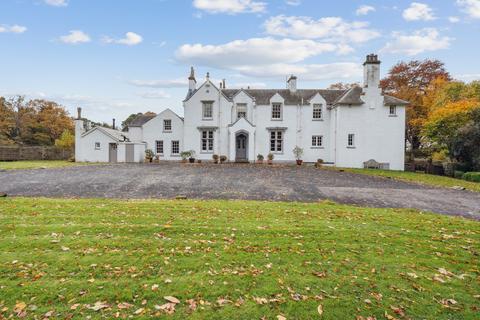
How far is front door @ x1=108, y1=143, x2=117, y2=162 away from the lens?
111 feet

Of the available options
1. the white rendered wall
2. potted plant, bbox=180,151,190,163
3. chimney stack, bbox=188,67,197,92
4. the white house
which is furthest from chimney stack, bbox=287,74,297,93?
potted plant, bbox=180,151,190,163

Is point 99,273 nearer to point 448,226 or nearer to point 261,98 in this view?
point 448,226

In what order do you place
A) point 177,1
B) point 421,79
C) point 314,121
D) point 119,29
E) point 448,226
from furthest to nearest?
point 421,79, point 314,121, point 119,29, point 177,1, point 448,226

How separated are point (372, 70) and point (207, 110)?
60.1 ft

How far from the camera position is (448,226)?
25.4ft

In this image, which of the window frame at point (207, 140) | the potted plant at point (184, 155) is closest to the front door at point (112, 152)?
the potted plant at point (184, 155)

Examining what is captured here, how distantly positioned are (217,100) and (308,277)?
29.7 m

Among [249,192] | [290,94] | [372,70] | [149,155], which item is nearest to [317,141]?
[290,94]

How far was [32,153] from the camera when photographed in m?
37.3

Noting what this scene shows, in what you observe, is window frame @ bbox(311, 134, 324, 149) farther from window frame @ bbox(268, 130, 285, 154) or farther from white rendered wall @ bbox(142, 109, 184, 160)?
white rendered wall @ bbox(142, 109, 184, 160)

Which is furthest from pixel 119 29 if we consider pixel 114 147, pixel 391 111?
pixel 391 111

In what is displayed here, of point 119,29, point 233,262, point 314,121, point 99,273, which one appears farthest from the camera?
point 314,121

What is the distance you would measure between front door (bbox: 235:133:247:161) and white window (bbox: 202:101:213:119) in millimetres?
4296

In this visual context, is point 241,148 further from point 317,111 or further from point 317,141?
point 317,111
